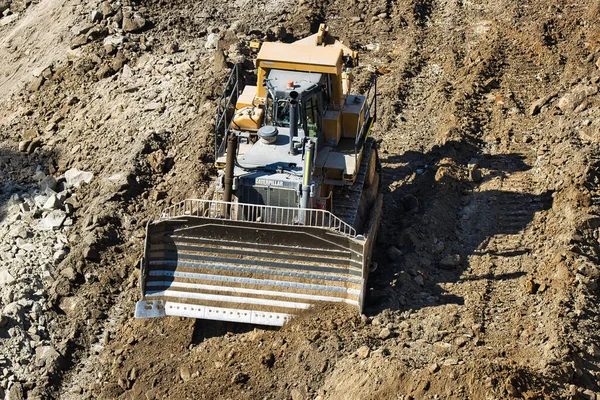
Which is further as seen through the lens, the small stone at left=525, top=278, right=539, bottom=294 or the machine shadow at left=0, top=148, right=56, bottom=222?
the machine shadow at left=0, top=148, right=56, bottom=222

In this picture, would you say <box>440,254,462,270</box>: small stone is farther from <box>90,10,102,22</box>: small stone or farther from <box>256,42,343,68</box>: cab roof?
<box>90,10,102,22</box>: small stone

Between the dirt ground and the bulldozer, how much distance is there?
41 cm

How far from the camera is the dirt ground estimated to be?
12.7 m

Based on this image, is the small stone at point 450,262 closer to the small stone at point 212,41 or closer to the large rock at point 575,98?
the large rock at point 575,98

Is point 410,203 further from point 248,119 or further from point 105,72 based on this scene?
point 105,72

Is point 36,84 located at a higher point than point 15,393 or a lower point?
higher

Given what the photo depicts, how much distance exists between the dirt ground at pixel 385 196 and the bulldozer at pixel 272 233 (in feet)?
1.35

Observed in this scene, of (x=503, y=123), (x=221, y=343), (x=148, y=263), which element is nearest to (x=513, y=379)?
(x=221, y=343)

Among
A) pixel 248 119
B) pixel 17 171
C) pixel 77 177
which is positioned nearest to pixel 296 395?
pixel 248 119

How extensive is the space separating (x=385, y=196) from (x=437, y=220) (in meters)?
1.24

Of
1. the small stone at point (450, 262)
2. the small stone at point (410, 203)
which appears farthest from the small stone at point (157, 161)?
the small stone at point (450, 262)

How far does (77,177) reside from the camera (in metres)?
16.8

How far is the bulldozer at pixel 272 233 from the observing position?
1314 cm

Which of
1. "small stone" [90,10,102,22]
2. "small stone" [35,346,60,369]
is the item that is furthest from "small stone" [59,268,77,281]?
"small stone" [90,10,102,22]
